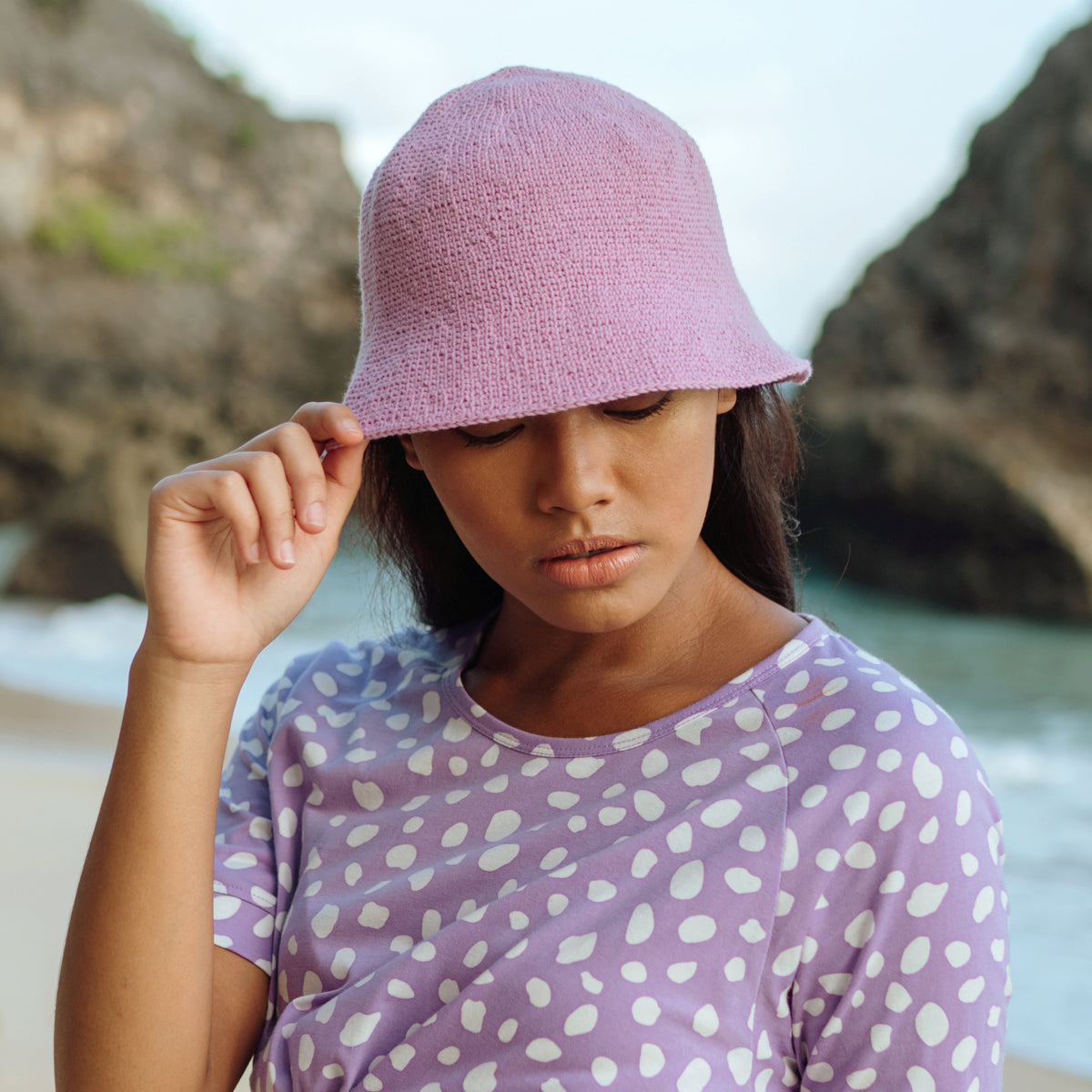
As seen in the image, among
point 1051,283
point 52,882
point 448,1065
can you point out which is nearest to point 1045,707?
point 1051,283

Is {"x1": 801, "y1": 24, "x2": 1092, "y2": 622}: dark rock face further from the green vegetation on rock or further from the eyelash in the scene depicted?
the green vegetation on rock

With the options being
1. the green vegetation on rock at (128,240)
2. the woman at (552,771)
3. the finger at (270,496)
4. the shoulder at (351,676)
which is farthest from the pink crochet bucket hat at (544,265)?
the green vegetation on rock at (128,240)

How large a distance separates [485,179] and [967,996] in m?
0.83

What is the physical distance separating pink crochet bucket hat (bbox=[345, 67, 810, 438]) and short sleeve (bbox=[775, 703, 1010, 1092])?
399mm

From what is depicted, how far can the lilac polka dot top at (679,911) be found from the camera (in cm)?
103

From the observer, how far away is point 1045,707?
25.7 ft

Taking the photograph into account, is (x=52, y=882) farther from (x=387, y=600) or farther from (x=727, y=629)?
(x=727, y=629)

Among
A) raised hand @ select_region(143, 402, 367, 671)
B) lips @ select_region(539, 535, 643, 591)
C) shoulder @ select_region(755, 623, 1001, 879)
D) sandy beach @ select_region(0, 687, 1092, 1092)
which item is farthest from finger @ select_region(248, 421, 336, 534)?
sandy beach @ select_region(0, 687, 1092, 1092)

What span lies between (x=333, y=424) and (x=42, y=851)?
332 centimetres

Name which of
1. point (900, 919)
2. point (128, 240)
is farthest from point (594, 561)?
point (128, 240)

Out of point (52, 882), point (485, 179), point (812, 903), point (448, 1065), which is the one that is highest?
point (485, 179)

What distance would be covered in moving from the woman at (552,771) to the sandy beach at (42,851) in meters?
1.65

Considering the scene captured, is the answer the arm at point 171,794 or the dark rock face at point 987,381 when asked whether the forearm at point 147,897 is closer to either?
the arm at point 171,794

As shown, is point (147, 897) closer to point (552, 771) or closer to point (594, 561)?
point (552, 771)
